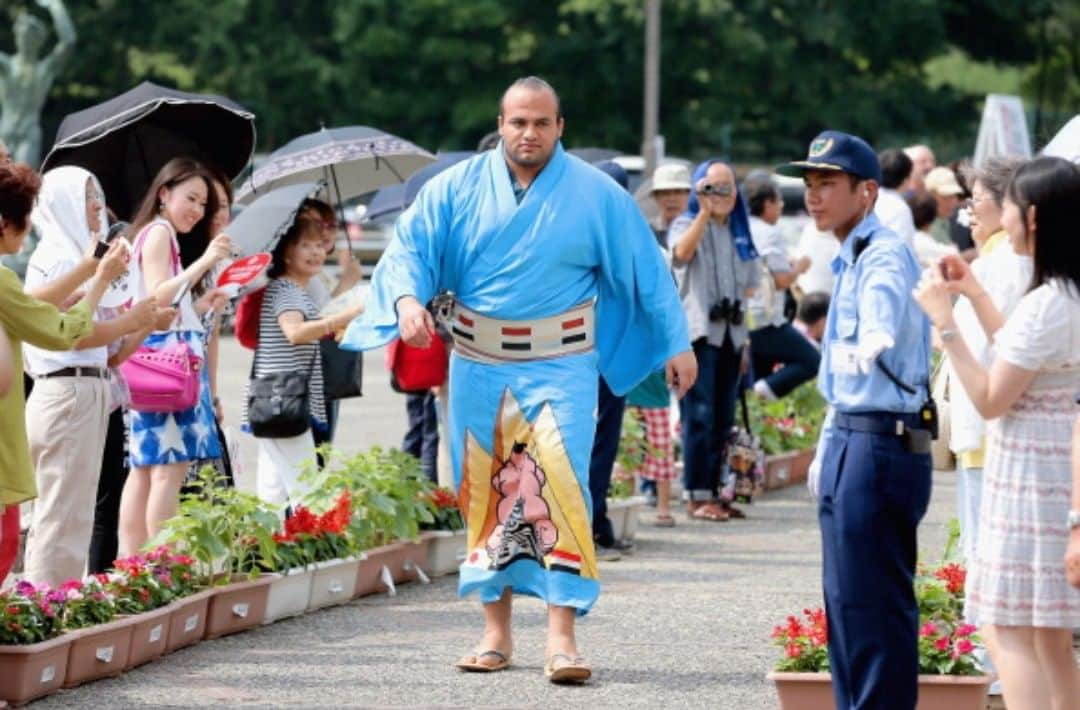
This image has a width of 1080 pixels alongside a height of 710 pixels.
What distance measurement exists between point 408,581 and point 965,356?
4961mm

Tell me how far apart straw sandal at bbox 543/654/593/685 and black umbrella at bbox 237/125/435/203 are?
144 inches

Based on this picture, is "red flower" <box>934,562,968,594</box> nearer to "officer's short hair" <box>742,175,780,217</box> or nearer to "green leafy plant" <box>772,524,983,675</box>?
"green leafy plant" <box>772,524,983,675</box>

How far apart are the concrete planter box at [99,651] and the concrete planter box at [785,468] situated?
704cm

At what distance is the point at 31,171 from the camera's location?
7.29m

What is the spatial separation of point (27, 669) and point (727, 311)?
6036mm

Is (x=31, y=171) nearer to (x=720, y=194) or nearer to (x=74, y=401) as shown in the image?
(x=74, y=401)

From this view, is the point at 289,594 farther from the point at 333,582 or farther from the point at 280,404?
the point at 280,404

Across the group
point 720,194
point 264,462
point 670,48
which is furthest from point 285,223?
point 670,48

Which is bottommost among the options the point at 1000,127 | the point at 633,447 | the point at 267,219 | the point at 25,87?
the point at 633,447

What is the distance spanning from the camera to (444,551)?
423 inches

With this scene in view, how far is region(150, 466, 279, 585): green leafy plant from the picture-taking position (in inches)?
350

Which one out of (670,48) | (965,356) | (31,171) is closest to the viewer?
(965,356)

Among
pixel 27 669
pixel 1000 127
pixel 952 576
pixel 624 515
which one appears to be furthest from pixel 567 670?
pixel 1000 127

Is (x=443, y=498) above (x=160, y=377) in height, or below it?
below
